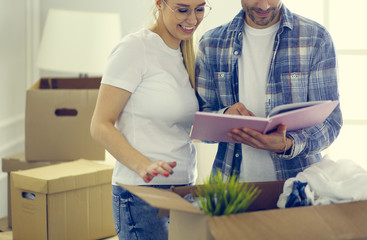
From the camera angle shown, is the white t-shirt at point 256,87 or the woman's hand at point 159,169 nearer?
the woman's hand at point 159,169

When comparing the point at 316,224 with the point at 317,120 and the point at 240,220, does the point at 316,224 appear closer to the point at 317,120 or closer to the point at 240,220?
the point at 240,220

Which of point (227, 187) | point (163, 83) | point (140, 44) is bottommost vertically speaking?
point (227, 187)

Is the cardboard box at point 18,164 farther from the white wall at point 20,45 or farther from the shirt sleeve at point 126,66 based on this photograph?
the shirt sleeve at point 126,66

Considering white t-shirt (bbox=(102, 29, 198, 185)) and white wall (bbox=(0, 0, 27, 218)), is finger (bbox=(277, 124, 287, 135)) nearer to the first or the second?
white t-shirt (bbox=(102, 29, 198, 185))

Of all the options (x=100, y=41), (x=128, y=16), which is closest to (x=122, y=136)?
(x=100, y=41)

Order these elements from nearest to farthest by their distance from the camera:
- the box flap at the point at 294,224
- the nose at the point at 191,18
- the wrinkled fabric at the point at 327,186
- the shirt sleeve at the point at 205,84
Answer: the box flap at the point at 294,224, the wrinkled fabric at the point at 327,186, the nose at the point at 191,18, the shirt sleeve at the point at 205,84

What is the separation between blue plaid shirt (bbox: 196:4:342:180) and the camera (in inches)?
61.8

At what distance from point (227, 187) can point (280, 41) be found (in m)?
0.63

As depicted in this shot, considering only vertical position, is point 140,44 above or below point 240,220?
above

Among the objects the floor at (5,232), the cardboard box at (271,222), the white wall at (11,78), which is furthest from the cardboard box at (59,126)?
the cardboard box at (271,222)

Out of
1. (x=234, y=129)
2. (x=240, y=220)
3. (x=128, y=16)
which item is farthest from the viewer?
(x=128, y=16)

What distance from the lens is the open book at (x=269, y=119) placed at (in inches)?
50.9

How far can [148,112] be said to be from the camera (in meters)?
1.56

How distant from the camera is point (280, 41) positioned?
1.63 m
